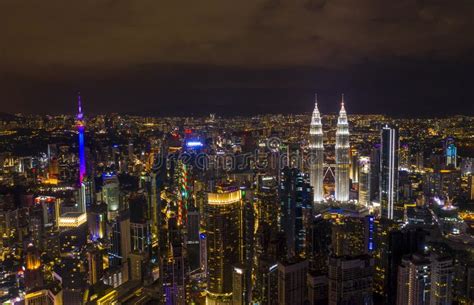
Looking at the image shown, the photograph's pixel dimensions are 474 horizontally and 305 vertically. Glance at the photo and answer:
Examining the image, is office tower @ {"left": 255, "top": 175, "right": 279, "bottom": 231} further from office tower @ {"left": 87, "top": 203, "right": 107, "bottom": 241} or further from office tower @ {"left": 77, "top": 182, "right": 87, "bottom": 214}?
office tower @ {"left": 77, "top": 182, "right": 87, "bottom": 214}

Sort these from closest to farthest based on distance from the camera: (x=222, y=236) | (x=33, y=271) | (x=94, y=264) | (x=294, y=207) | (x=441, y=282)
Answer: (x=441, y=282) < (x=33, y=271) < (x=94, y=264) < (x=222, y=236) < (x=294, y=207)

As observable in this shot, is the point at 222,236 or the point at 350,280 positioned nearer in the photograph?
the point at 350,280

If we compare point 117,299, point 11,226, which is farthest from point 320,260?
point 11,226

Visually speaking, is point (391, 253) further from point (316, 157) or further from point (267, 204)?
point (316, 157)

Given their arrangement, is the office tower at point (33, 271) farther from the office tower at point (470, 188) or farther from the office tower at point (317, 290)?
the office tower at point (470, 188)

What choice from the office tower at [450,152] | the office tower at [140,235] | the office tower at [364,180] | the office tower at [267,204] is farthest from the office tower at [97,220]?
the office tower at [450,152]

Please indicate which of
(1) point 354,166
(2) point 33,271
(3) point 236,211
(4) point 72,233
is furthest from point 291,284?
(1) point 354,166

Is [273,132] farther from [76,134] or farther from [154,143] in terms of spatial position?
[76,134]
